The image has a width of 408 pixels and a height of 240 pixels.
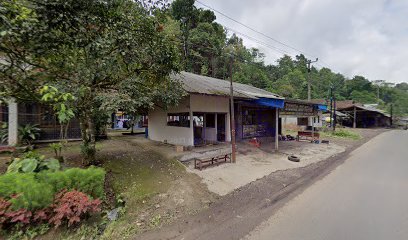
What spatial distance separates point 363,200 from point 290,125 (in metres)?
24.5

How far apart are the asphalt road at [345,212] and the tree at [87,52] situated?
5.41 metres

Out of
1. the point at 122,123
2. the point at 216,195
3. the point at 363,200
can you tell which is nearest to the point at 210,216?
the point at 216,195

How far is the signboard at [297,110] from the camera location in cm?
1288

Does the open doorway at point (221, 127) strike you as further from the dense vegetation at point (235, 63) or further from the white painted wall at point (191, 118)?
the dense vegetation at point (235, 63)

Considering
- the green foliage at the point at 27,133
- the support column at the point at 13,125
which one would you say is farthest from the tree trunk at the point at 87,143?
the support column at the point at 13,125

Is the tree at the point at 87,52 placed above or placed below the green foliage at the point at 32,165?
above

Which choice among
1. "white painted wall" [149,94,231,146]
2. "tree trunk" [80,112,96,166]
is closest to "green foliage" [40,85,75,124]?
"tree trunk" [80,112,96,166]

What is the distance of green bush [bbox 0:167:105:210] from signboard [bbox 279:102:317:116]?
11.4 m

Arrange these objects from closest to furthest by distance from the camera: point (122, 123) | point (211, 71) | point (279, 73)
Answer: point (122, 123), point (211, 71), point (279, 73)

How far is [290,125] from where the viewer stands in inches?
1126

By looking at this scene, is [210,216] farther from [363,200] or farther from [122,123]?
[122,123]

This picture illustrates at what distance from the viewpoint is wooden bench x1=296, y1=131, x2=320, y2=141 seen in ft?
54.6

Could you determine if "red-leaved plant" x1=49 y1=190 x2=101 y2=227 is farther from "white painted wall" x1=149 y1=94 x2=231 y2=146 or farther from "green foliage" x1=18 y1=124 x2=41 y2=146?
"green foliage" x1=18 y1=124 x2=41 y2=146

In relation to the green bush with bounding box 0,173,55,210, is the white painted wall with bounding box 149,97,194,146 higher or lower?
higher
